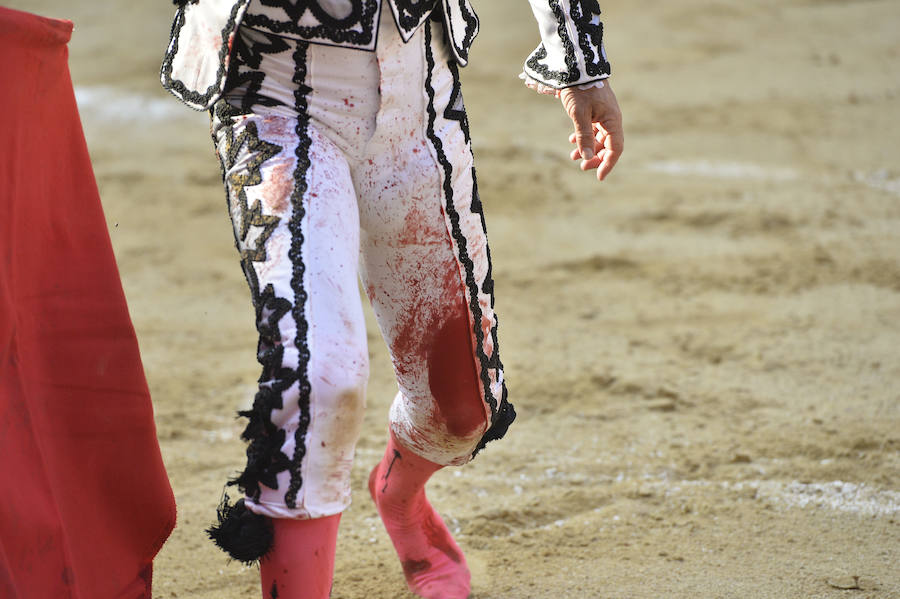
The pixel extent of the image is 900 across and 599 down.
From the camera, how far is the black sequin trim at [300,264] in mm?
1629

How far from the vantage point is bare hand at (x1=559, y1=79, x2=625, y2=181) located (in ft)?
7.23

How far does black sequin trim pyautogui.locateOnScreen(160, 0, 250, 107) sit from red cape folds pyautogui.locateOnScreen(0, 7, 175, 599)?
25cm

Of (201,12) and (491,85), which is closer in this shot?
(201,12)

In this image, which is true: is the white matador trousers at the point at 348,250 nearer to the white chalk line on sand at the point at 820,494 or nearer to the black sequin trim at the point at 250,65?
the black sequin trim at the point at 250,65

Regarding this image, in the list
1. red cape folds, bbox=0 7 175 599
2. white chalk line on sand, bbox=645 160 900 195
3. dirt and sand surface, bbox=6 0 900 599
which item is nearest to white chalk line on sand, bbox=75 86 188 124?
dirt and sand surface, bbox=6 0 900 599

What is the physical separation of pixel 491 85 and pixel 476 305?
5564 millimetres

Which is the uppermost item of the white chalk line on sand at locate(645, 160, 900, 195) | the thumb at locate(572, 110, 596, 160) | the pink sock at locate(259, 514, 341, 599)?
the thumb at locate(572, 110, 596, 160)

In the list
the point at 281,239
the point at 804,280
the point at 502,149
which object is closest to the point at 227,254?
the point at 502,149

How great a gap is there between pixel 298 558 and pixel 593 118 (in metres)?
1.14

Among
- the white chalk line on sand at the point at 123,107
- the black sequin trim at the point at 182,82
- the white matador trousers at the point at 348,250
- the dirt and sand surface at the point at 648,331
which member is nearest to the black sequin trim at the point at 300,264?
the white matador trousers at the point at 348,250

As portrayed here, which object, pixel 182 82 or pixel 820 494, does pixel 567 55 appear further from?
pixel 820 494

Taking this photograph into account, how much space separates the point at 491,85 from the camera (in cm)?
746

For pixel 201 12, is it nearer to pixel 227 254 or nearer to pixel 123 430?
pixel 123 430

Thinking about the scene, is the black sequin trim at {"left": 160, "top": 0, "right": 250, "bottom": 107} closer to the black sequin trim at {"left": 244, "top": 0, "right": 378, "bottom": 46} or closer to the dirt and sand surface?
the black sequin trim at {"left": 244, "top": 0, "right": 378, "bottom": 46}
